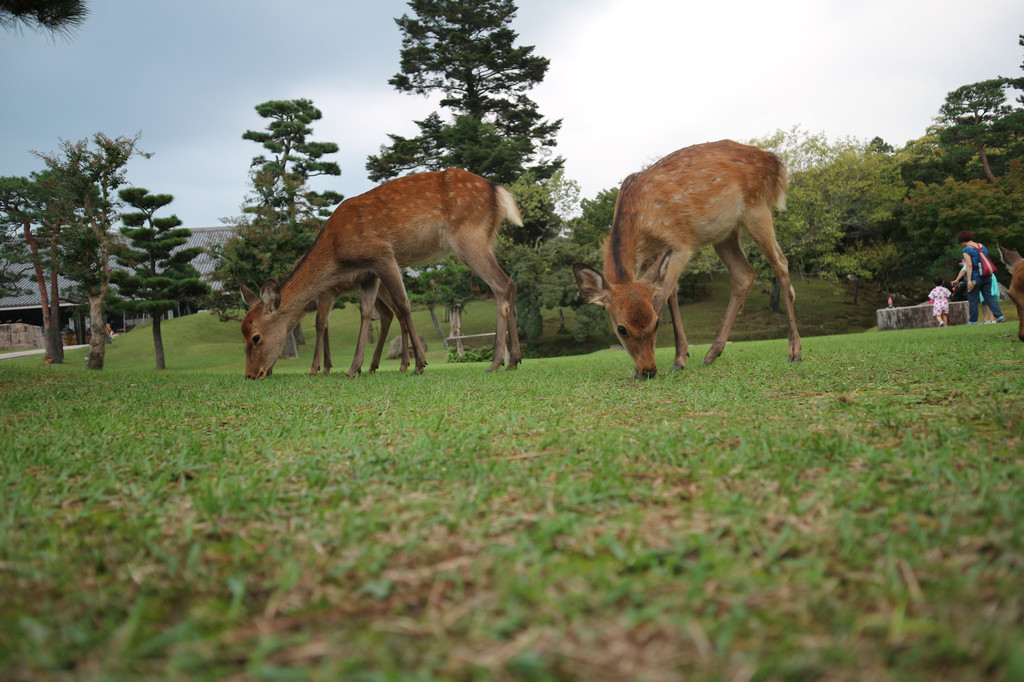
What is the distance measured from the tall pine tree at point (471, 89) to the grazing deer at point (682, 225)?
24.6 meters

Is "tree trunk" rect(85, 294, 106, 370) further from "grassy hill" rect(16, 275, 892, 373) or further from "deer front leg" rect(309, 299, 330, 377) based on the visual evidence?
"deer front leg" rect(309, 299, 330, 377)

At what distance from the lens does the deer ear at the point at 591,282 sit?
5305 millimetres

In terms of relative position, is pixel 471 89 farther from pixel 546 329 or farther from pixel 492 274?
pixel 492 274

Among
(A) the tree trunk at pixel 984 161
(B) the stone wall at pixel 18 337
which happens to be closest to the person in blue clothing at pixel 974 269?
(A) the tree trunk at pixel 984 161

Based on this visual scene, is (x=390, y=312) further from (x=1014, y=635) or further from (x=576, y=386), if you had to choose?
(x=1014, y=635)

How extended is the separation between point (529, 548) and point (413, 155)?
32681 millimetres

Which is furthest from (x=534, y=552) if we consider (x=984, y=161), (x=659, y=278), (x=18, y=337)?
(x=984, y=161)

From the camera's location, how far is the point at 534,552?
3.77 ft

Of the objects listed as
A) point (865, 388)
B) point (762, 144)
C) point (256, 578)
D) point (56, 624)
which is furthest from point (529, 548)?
point (762, 144)

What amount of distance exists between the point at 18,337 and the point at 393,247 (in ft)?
135

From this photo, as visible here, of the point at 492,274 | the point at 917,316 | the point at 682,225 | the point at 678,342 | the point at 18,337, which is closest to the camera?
the point at 682,225

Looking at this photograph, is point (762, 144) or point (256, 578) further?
point (762, 144)

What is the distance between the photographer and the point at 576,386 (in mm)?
4609

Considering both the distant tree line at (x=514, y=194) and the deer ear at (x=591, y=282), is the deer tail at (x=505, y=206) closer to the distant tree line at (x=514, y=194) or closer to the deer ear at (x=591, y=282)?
the deer ear at (x=591, y=282)
